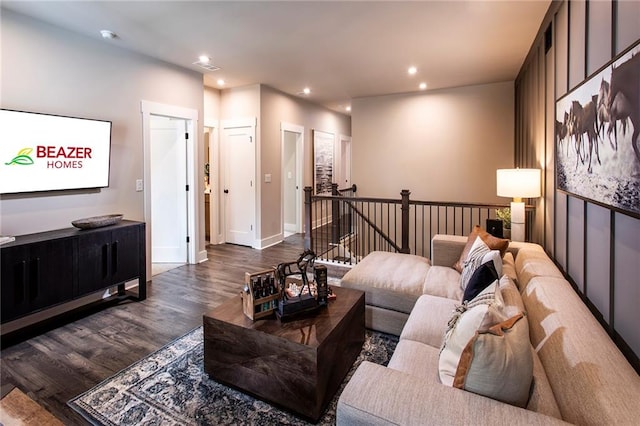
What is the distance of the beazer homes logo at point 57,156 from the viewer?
301 centimetres

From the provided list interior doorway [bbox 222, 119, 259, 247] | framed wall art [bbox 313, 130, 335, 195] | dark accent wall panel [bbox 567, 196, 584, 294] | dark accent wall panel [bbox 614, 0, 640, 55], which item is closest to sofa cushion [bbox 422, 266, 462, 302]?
dark accent wall panel [bbox 567, 196, 584, 294]

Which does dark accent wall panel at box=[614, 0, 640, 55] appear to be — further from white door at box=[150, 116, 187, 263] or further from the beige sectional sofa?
white door at box=[150, 116, 187, 263]

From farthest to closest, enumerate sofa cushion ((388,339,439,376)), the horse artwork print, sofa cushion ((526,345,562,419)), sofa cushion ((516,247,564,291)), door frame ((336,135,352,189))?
door frame ((336,135,352,189)) → sofa cushion ((516,247,564,291)) → sofa cushion ((388,339,439,376)) → the horse artwork print → sofa cushion ((526,345,562,419))

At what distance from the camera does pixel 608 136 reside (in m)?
1.56

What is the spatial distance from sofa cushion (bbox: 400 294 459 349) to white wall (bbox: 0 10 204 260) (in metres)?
3.43

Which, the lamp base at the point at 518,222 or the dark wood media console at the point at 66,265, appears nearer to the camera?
the dark wood media console at the point at 66,265

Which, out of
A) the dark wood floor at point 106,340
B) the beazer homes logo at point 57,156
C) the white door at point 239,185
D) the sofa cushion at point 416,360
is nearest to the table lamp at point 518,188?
the sofa cushion at point 416,360

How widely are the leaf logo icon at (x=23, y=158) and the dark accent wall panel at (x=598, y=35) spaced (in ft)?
13.8

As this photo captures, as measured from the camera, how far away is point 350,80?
5.49 meters

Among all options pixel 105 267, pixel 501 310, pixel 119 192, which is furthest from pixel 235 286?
pixel 501 310

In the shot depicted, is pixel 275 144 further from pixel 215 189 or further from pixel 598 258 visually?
pixel 598 258

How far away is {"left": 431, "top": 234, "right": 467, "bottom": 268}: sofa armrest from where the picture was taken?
322cm

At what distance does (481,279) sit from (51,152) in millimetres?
3779

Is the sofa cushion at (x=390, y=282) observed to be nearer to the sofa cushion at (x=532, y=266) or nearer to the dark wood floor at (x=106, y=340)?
the sofa cushion at (x=532, y=266)
